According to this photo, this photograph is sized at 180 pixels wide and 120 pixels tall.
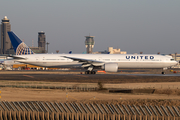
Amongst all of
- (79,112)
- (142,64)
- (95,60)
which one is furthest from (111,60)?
(79,112)

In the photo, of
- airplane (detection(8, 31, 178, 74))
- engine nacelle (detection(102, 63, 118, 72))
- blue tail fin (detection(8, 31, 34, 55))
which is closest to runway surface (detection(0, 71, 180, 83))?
engine nacelle (detection(102, 63, 118, 72))

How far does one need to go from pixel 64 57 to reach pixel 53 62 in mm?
2680

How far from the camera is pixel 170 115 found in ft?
44.2

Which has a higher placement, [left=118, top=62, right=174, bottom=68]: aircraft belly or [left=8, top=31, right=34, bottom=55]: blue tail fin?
[left=8, top=31, right=34, bottom=55]: blue tail fin

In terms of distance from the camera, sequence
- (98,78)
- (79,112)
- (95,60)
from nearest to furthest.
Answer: (79,112), (98,78), (95,60)

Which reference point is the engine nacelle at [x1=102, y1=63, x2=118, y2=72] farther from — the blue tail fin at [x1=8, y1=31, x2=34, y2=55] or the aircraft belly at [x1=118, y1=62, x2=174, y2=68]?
the blue tail fin at [x1=8, y1=31, x2=34, y2=55]

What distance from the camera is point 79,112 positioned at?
14.1m

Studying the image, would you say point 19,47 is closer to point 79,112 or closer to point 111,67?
point 111,67

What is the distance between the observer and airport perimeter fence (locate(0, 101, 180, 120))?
13.6 meters

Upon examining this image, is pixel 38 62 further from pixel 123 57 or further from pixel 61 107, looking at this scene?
pixel 61 107

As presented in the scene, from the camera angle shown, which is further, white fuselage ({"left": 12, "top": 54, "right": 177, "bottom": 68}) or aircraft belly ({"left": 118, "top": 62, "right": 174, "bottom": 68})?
white fuselage ({"left": 12, "top": 54, "right": 177, "bottom": 68})

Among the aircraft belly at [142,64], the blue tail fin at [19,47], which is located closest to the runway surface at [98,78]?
the aircraft belly at [142,64]

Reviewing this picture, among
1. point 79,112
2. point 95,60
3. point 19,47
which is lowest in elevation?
point 79,112

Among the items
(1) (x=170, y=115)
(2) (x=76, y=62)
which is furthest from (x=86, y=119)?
(2) (x=76, y=62)
